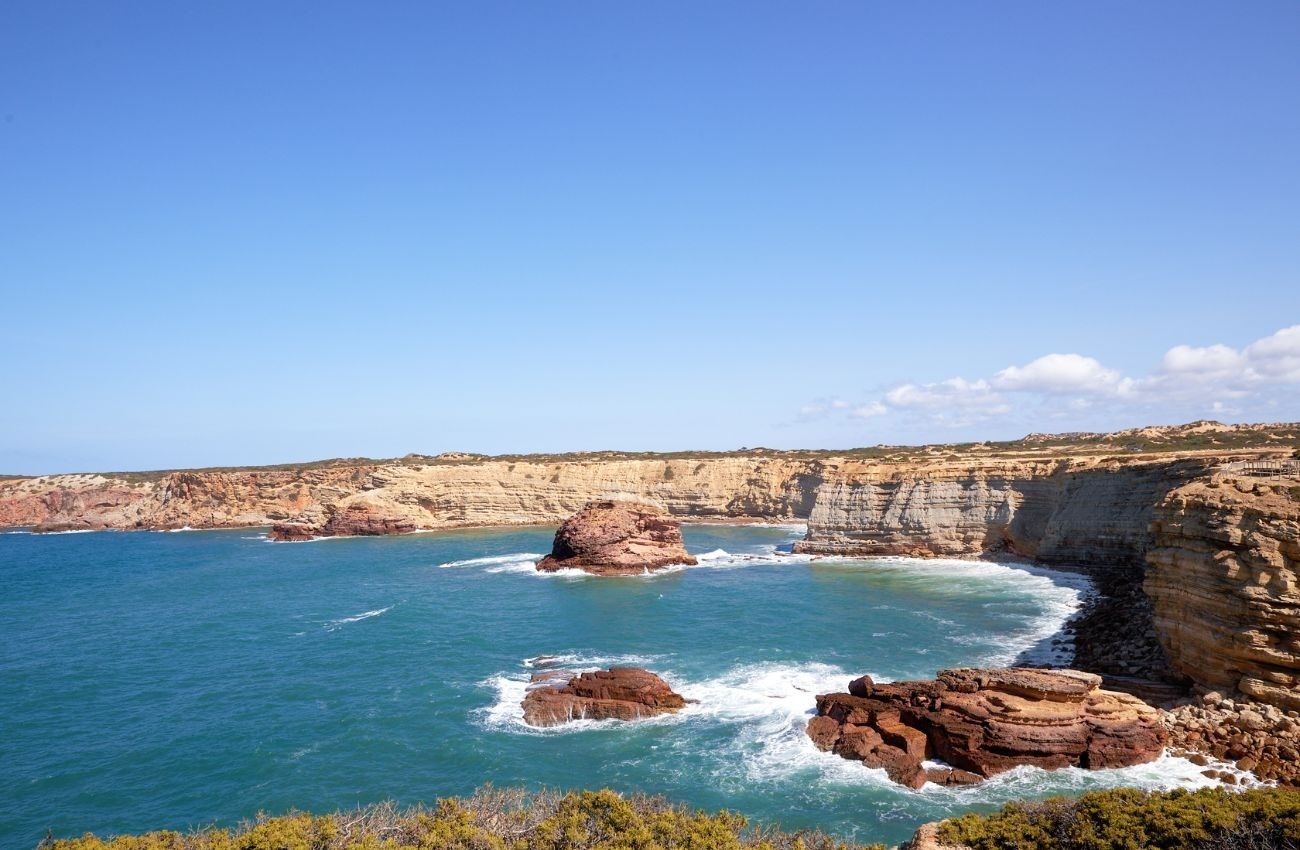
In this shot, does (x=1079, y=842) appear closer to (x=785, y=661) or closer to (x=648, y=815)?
(x=648, y=815)

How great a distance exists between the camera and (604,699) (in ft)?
87.1

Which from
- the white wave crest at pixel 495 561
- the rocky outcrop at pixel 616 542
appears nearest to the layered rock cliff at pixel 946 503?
the rocky outcrop at pixel 616 542

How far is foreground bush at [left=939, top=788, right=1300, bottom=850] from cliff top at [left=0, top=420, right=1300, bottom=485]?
32367mm

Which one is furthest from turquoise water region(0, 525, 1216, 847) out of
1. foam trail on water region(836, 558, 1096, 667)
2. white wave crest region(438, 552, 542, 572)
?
white wave crest region(438, 552, 542, 572)

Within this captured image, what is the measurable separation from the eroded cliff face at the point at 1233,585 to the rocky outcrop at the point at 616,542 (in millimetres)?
37929

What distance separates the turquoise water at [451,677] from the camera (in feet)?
66.0

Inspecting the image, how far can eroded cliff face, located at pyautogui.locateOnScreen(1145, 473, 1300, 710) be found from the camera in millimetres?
20188

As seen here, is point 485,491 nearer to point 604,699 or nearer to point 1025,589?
point 1025,589

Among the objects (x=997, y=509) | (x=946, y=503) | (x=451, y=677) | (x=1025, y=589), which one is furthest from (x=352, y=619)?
(x=997, y=509)

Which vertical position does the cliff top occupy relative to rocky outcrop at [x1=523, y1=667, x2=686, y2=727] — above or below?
above

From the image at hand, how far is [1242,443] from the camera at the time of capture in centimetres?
5444

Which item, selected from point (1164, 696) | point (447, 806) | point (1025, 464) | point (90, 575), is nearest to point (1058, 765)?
point (1164, 696)

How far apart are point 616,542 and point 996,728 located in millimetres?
40562

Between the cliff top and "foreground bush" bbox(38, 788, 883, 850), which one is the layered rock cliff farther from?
"foreground bush" bbox(38, 788, 883, 850)
